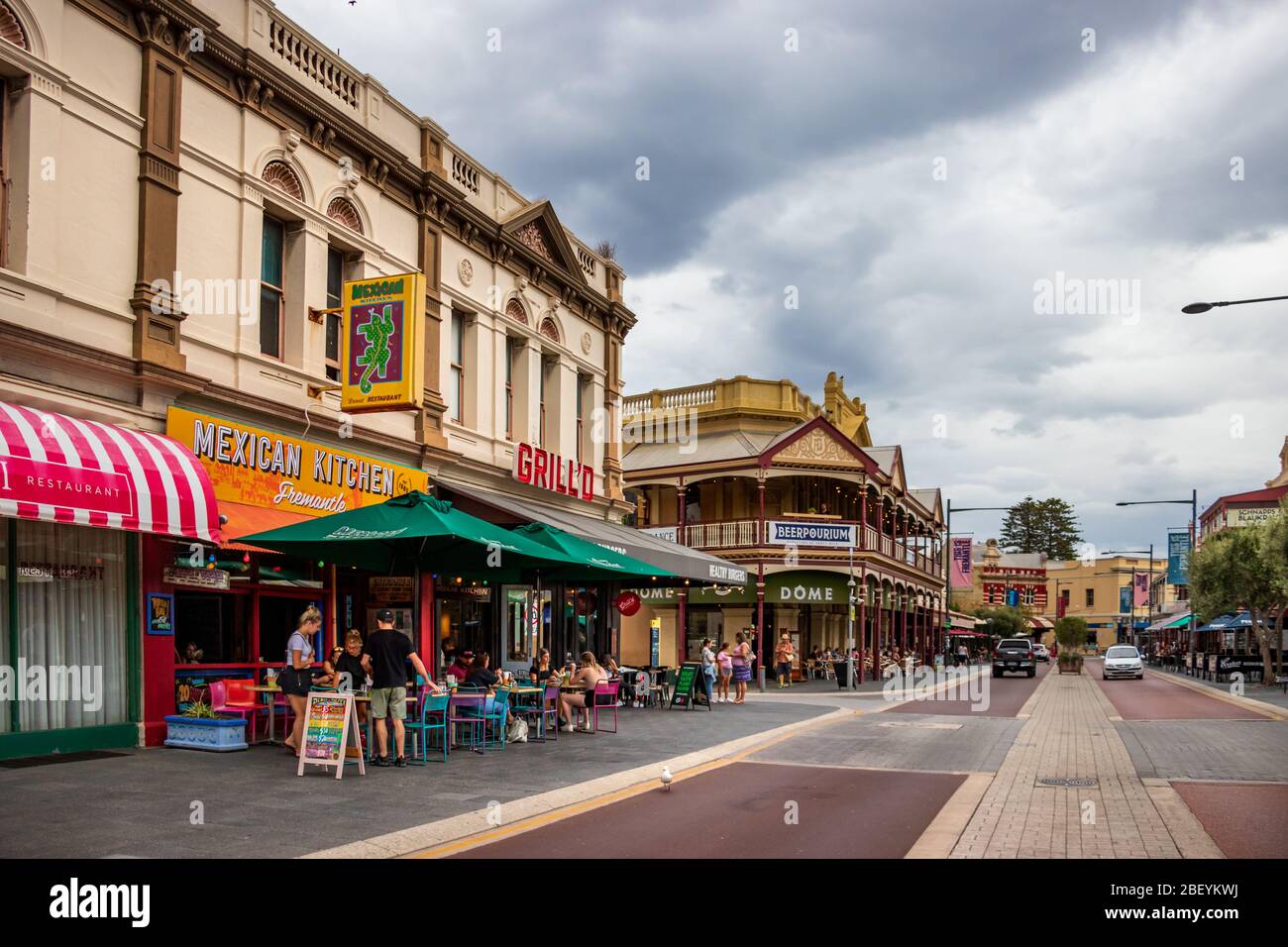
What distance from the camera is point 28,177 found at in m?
12.6

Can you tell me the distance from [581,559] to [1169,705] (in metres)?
19.1

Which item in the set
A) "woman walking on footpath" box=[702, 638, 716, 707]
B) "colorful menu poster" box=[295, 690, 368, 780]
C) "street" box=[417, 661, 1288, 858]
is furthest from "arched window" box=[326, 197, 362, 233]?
"woman walking on footpath" box=[702, 638, 716, 707]

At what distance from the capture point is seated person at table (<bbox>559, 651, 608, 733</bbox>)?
17594 millimetres

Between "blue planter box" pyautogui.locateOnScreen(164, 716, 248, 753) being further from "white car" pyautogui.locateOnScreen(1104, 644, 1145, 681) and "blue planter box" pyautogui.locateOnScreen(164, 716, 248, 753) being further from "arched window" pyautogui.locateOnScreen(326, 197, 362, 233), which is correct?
"white car" pyautogui.locateOnScreen(1104, 644, 1145, 681)

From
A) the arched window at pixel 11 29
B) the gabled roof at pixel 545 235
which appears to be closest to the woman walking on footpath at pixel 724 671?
the gabled roof at pixel 545 235

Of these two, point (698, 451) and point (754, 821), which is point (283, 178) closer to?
point (754, 821)

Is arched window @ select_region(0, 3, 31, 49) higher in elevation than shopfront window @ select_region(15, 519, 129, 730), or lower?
higher

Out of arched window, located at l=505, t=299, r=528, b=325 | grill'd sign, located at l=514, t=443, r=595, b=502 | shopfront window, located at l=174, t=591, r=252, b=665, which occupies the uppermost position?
arched window, located at l=505, t=299, r=528, b=325

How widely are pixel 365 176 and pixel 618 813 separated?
12675 millimetres

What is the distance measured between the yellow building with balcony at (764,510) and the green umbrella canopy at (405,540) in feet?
70.0

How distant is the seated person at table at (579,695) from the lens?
17594mm

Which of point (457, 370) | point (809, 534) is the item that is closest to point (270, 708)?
point (457, 370)

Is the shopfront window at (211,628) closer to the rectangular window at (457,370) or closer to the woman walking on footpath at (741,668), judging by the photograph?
the rectangular window at (457,370)

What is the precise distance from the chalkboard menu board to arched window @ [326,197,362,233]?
434 inches
